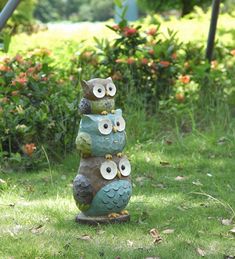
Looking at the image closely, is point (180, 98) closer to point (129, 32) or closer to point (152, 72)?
point (152, 72)

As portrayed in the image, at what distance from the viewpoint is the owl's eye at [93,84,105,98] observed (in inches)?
176

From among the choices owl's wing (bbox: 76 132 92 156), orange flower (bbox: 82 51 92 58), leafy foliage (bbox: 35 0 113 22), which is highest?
leafy foliage (bbox: 35 0 113 22)

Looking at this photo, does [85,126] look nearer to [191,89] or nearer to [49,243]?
[49,243]

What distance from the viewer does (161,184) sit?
5.79 m

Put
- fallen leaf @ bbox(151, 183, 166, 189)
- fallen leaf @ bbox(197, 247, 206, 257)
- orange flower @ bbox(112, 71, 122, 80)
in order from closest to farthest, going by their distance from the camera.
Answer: fallen leaf @ bbox(197, 247, 206, 257), fallen leaf @ bbox(151, 183, 166, 189), orange flower @ bbox(112, 71, 122, 80)

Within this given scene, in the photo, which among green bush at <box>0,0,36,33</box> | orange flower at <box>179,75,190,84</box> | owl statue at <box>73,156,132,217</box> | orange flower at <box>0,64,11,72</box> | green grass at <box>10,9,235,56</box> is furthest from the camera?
green bush at <box>0,0,36,33</box>

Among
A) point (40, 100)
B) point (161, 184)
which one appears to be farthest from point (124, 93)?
point (161, 184)

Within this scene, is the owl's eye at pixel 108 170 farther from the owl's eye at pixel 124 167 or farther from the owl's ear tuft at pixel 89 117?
the owl's ear tuft at pixel 89 117

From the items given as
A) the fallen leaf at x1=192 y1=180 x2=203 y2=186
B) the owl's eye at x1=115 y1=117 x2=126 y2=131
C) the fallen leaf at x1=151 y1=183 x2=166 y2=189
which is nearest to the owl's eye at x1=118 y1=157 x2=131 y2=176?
the owl's eye at x1=115 y1=117 x2=126 y2=131

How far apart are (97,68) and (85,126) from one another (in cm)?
396

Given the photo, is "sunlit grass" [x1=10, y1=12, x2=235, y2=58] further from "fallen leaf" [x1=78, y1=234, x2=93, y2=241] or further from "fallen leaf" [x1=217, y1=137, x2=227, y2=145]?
"fallen leaf" [x1=78, y1=234, x2=93, y2=241]

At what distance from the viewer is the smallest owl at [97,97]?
4.48m

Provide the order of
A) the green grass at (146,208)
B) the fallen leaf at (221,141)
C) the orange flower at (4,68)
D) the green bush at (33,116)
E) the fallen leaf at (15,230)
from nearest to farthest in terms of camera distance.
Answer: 1. the green grass at (146,208)
2. the fallen leaf at (15,230)
3. the green bush at (33,116)
4. the orange flower at (4,68)
5. the fallen leaf at (221,141)

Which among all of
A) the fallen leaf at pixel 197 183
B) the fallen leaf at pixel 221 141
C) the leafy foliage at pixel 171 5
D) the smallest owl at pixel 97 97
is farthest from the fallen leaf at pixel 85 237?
the leafy foliage at pixel 171 5
